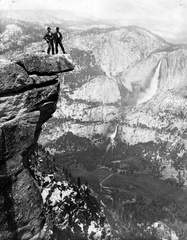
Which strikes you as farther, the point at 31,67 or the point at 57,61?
the point at 57,61

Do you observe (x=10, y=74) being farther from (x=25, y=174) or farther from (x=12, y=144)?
(x=25, y=174)

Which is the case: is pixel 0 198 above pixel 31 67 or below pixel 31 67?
below

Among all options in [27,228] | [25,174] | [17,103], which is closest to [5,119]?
[17,103]

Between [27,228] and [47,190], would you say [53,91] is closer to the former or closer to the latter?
[27,228]

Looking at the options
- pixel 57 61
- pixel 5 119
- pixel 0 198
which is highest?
pixel 57 61

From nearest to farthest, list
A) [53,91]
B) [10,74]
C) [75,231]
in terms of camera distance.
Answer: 1. [10,74]
2. [53,91]
3. [75,231]

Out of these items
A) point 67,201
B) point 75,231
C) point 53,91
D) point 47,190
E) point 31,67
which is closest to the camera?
point 31,67

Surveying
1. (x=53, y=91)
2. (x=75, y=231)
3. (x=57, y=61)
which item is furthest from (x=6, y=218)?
(x=75, y=231)
